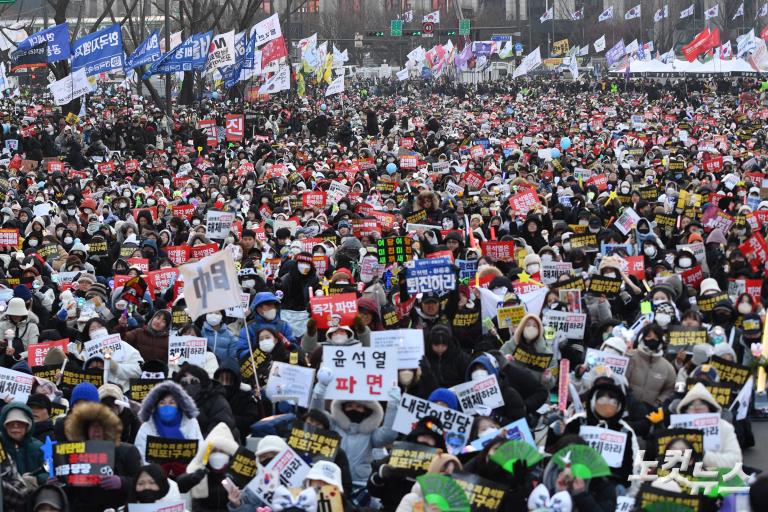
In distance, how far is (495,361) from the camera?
10539mm

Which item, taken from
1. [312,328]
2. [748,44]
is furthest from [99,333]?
[748,44]

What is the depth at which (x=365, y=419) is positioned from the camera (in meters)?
9.50

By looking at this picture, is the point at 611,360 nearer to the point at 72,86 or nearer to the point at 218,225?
the point at 218,225

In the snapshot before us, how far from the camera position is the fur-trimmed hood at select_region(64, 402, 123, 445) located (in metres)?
8.38

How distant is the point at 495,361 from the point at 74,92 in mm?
23445

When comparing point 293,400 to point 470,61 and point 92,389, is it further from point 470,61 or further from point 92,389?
point 470,61

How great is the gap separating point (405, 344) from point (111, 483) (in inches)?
107

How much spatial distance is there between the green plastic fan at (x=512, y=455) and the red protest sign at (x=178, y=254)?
963cm

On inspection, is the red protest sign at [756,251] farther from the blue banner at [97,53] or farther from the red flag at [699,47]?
the red flag at [699,47]

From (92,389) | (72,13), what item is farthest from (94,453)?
(72,13)

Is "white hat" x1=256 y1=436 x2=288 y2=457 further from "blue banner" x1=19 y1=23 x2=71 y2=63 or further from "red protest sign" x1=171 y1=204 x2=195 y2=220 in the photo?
"blue banner" x1=19 y1=23 x2=71 y2=63

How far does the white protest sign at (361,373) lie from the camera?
9484mm

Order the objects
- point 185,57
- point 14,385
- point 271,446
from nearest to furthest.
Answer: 1. point 271,446
2. point 14,385
3. point 185,57

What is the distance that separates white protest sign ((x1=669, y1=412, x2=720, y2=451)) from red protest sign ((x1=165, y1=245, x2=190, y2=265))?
8.96 m
